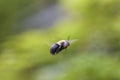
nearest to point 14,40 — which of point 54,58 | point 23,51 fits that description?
point 23,51

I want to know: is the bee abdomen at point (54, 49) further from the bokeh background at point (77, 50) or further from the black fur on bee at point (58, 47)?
the bokeh background at point (77, 50)

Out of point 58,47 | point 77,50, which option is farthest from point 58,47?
point 77,50

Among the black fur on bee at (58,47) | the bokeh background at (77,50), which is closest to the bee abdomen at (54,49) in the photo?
the black fur on bee at (58,47)

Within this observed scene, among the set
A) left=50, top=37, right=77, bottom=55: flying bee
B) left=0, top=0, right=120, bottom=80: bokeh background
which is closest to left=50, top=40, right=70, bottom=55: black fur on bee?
left=50, top=37, right=77, bottom=55: flying bee

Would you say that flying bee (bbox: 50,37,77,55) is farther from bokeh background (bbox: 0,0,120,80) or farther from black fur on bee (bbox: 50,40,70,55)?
bokeh background (bbox: 0,0,120,80)

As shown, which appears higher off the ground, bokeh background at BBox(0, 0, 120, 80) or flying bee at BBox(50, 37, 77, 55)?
bokeh background at BBox(0, 0, 120, 80)

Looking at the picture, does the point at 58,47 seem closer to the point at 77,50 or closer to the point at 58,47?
the point at 58,47

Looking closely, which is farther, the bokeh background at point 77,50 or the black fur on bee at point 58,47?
the bokeh background at point 77,50

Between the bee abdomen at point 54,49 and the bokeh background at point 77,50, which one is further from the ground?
the bokeh background at point 77,50

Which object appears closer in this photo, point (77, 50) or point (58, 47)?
point (58, 47)
